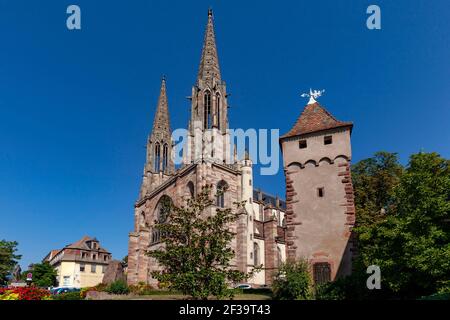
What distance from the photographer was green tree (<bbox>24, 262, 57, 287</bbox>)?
55.1 meters

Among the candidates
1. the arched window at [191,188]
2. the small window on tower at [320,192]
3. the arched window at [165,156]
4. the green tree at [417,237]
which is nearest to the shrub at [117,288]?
the arched window at [191,188]

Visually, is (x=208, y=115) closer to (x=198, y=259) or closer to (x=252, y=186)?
(x=252, y=186)

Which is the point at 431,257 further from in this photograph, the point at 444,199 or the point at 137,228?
the point at 137,228

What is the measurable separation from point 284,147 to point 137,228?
36.3 m

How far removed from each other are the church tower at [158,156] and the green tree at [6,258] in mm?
20057

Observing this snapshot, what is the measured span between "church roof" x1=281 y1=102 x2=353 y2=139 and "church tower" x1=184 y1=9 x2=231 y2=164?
17266mm

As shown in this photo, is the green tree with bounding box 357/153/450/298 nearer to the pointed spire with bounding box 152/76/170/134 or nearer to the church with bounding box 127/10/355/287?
the church with bounding box 127/10/355/287

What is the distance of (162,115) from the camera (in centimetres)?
5862

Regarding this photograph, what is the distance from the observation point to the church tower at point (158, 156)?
5338 centimetres

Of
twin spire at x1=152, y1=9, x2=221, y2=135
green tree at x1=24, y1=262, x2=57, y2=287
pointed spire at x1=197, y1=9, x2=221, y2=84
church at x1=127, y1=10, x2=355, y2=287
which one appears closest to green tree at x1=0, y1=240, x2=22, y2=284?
green tree at x1=24, y1=262, x2=57, y2=287

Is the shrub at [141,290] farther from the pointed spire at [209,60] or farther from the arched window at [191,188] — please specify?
the pointed spire at [209,60]

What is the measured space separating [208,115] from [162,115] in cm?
1727

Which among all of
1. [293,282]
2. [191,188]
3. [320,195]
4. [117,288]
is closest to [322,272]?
[293,282]

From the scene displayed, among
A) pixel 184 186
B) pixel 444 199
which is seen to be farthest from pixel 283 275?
pixel 184 186
